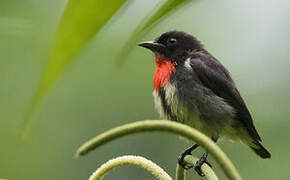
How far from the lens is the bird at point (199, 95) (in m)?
3.70

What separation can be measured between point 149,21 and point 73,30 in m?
0.17

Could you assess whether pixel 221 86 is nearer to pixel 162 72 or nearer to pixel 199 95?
pixel 199 95

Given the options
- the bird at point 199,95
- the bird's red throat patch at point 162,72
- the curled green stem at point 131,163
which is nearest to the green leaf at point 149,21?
the curled green stem at point 131,163

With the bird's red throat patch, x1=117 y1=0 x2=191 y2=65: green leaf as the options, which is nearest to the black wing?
the bird's red throat patch

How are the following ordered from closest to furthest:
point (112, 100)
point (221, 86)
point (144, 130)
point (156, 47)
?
1. point (144, 130)
2. point (221, 86)
3. point (156, 47)
4. point (112, 100)

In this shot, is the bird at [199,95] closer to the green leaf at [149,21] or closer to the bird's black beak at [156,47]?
the bird's black beak at [156,47]

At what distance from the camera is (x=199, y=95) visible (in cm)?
380

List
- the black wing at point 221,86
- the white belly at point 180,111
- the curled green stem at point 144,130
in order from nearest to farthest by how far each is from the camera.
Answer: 1. the curled green stem at point 144,130
2. the white belly at point 180,111
3. the black wing at point 221,86

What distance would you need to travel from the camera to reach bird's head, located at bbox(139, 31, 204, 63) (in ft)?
13.6

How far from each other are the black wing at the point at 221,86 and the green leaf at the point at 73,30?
2885 mm

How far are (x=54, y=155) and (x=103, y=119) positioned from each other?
917 mm

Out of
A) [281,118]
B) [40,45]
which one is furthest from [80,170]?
[281,118]

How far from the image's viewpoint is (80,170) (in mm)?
7012

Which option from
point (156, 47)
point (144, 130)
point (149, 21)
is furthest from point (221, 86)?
point (144, 130)
